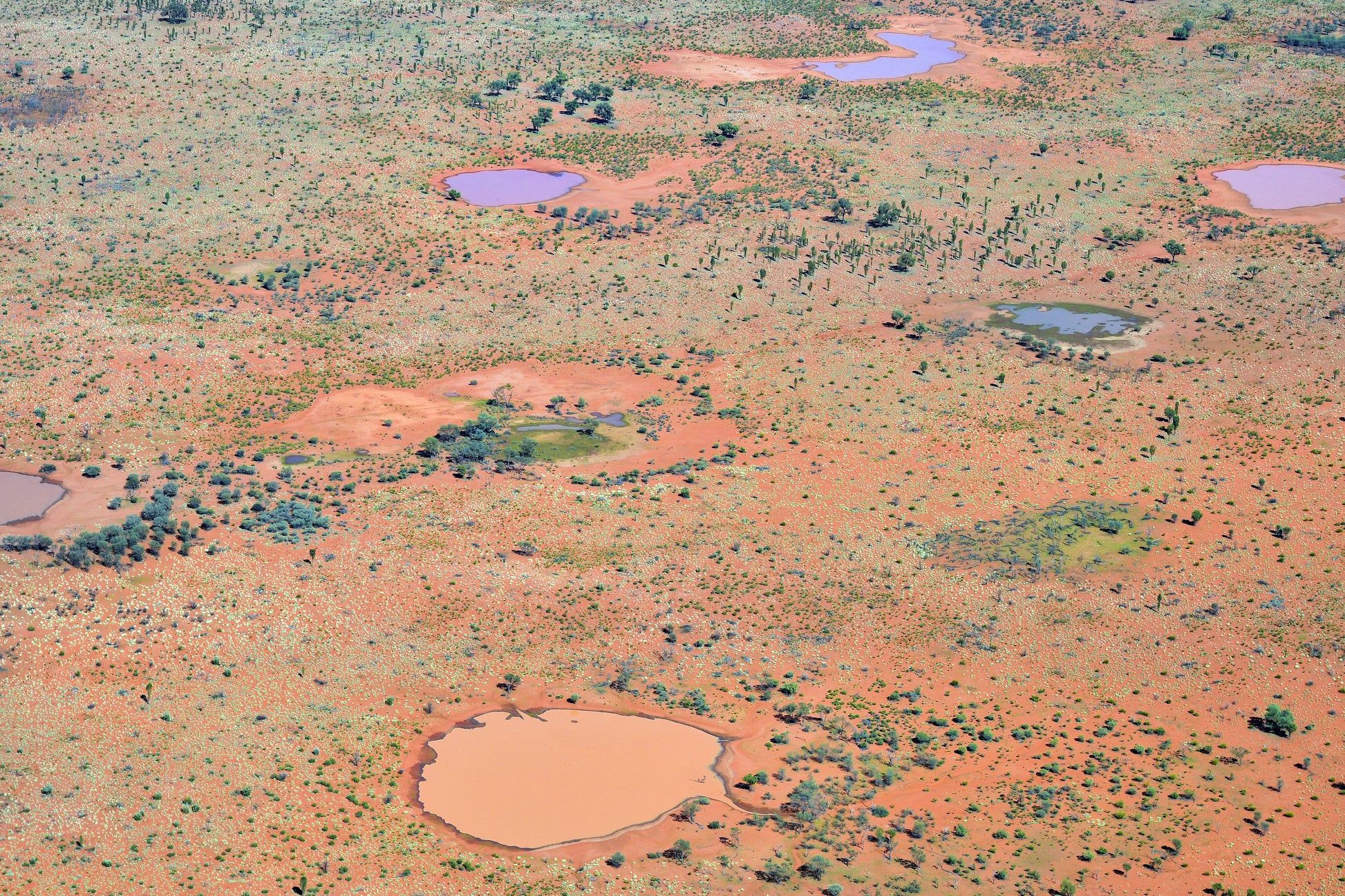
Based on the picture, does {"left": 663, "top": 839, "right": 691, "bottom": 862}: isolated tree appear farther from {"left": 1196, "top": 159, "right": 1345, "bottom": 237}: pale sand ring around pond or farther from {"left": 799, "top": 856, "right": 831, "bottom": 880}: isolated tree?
{"left": 1196, "top": 159, "right": 1345, "bottom": 237}: pale sand ring around pond

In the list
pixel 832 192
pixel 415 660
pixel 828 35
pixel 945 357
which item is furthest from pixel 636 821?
pixel 828 35

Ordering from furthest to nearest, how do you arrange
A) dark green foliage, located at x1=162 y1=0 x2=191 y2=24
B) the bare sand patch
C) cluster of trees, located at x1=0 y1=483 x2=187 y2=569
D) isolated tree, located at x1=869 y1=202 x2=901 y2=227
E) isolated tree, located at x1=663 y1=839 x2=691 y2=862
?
dark green foliage, located at x1=162 y1=0 x2=191 y2=24, isolated tree, located at x1=869 y1=202 x2=901 y2=227, the bare sand patch, cluster of trees, located at x1=0 y1=483 x2=187 y2=569, isolated tree, located at x1=663 y1=839 x2=691 y2=862

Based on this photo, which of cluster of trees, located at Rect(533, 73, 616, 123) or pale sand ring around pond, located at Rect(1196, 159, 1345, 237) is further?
cluster of trees, located at Rect(533, 73, 616, 123)

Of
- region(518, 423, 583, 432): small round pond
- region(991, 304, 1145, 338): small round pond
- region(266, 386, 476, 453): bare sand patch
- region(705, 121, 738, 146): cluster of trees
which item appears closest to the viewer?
region(266, 386, 476, 453): bare sand patch

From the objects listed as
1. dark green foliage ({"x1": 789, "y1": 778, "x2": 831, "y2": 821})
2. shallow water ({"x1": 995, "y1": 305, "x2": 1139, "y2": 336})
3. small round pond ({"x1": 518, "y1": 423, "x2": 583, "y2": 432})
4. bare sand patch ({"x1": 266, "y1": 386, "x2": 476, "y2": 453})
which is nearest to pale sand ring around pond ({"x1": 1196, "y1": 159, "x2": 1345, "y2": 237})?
shallow water ({"x1": 995, "y1": 305, "x2": 1139, "y2": 336})

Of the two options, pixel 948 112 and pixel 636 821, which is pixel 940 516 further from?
pixel 948 112

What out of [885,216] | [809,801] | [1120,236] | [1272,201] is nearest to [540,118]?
[885,216]
